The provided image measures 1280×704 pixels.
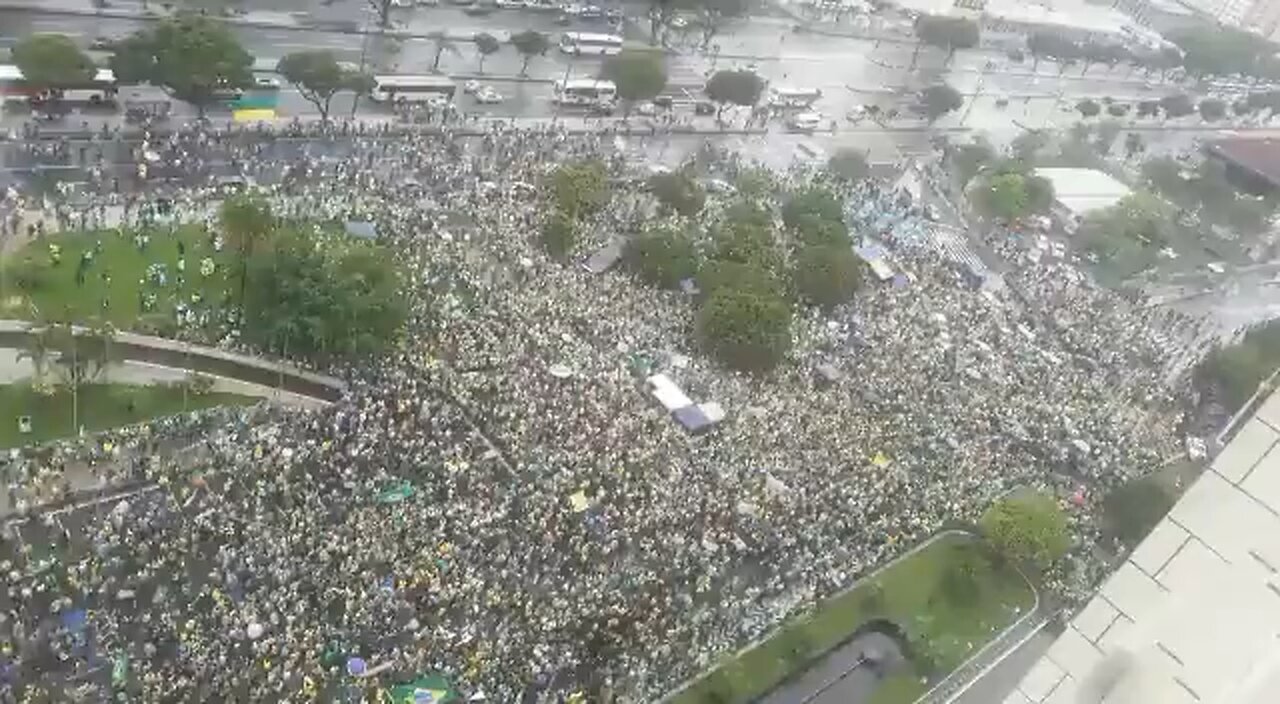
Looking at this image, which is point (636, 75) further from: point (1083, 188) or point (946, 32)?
point (946, 32)

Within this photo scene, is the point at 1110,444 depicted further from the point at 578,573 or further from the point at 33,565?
the point at 33,565

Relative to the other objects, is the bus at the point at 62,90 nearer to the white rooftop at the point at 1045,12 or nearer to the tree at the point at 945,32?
the tree at the point at 945,32

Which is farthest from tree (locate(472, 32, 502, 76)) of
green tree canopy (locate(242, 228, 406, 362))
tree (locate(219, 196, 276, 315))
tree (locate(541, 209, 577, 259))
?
green tree canopy (locate(242, 228, 406, 362))

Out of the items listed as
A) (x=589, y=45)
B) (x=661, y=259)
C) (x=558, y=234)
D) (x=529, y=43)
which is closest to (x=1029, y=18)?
(x=589, y=45)

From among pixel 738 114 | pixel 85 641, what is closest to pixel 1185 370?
pixel 738 114

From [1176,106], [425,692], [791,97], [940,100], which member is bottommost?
[425,692]

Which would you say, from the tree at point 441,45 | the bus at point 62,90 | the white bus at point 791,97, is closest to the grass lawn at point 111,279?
the bus at point 62,90

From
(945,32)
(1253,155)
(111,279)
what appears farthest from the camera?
(945,32)

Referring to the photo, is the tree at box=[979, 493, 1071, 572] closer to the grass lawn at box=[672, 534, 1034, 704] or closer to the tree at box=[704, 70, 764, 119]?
the grass lawn at box=[672, 534, 1034, 704]
